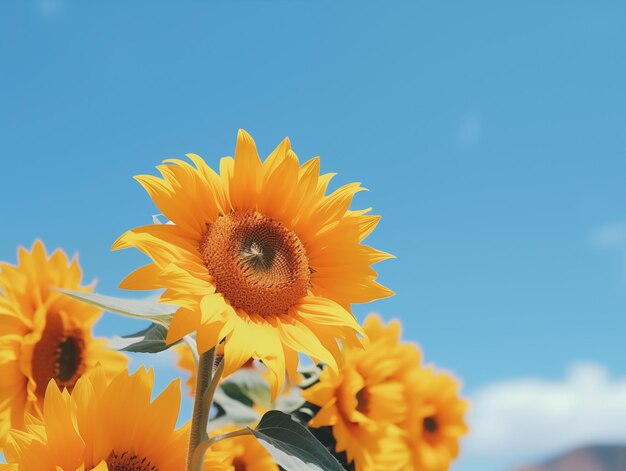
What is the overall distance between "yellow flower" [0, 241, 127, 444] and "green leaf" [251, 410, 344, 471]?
3.39ft

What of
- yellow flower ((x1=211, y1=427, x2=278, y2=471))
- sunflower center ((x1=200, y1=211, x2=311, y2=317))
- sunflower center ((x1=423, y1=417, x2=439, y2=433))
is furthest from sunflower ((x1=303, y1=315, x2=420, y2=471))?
sunflower center ((x1=200, y1=211, x2=311, y2=317))

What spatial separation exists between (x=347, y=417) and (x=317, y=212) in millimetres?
1141

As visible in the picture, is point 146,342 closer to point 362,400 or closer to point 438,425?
point 362,400

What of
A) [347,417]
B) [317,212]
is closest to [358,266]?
[317,212]

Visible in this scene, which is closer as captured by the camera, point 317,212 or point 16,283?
point 317,212

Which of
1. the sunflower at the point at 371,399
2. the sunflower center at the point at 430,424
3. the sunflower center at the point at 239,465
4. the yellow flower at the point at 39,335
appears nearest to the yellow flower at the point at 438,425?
Result: the sunflower center at the point at 430,424

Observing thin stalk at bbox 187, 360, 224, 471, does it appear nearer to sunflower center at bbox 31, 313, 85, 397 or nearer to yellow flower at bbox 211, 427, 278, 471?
yellow flower at bbox 211, 427, 278, 471

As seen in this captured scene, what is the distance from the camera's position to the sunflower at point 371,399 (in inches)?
107

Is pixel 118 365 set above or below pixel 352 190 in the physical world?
below

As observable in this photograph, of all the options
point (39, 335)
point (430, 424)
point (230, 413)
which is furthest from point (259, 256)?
point (430, 424)

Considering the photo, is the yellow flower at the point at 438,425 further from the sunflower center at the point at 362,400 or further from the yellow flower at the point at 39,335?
the yellow flower at the point at 39,335

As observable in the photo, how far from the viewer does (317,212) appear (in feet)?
6.32

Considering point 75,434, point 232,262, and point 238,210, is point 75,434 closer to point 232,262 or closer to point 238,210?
point 232,262

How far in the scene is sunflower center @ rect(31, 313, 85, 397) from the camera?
2688mm
